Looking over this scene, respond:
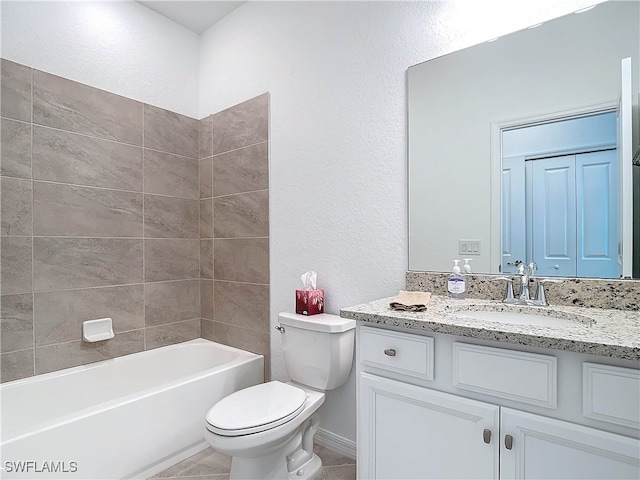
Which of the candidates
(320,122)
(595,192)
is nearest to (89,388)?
(320,122)

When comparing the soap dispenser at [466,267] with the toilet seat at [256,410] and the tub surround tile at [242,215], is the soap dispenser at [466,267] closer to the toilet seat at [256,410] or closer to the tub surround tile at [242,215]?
the toilet seat at [256,410]

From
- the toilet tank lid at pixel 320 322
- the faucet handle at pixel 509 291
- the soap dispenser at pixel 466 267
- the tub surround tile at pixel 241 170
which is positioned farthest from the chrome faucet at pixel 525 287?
the tub surround tile at pixel 241 170

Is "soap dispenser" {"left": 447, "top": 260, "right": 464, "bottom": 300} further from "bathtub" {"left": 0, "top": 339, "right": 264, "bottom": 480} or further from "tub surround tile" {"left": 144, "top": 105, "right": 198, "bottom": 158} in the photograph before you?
"tub surround tile" {"left": 144, "top": 105, "right": 198, "bottom": 158}

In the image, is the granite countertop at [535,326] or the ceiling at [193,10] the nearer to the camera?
the granite countertop at [535,326]

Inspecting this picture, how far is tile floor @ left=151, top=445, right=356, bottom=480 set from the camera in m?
1.77

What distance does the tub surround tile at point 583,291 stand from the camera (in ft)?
4.07

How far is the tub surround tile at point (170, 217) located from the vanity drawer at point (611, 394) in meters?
2.39

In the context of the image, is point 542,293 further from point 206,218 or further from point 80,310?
point 80,310

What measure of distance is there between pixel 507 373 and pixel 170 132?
2.48 metres

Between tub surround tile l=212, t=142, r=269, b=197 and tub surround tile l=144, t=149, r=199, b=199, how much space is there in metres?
0.20

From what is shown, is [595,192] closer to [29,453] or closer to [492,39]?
[492,39]

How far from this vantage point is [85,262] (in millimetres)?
2152

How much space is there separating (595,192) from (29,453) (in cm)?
231

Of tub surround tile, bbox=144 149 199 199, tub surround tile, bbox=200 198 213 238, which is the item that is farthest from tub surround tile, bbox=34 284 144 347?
tub surround tile, bbox=144 149 199 199
